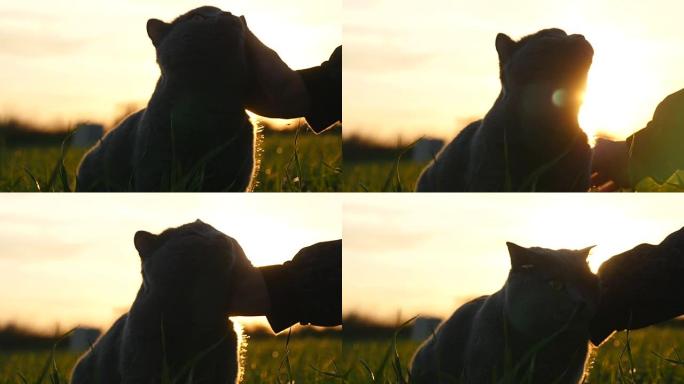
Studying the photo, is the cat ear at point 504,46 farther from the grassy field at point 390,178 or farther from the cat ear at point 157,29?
the cat ear at point 157,29

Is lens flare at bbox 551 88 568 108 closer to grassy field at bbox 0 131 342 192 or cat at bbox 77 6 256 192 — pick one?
grassy field at bbox 0 131 342 192

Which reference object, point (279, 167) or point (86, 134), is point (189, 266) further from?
point (86, 134)

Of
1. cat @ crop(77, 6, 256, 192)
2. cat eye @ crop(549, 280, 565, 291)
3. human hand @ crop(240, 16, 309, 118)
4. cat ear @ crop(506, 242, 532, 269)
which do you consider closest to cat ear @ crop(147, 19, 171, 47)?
cat @ crop(77, 6, 256, 192)

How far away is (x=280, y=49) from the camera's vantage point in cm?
368

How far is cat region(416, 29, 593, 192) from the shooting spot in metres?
3.56

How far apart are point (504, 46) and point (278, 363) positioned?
4.20 ft

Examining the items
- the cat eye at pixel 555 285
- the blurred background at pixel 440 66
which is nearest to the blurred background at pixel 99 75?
the blurred background at pixel 440 66

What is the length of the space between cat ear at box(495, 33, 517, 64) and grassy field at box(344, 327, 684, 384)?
96 cm

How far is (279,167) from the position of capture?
152 inches

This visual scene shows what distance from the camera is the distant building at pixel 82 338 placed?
12.2 feet

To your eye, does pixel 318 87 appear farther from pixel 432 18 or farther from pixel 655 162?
pixel 655 162

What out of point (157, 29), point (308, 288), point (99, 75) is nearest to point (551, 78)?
point (308, 288)

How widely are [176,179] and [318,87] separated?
0.56 m

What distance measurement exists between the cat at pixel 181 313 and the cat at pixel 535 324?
2.41 ft
